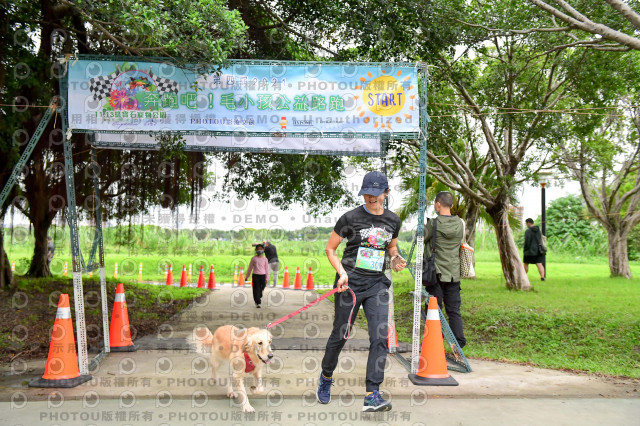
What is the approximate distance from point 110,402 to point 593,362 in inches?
231

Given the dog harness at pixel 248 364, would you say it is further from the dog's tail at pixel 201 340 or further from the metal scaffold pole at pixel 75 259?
the metal scaffold pole at pixel 75 259

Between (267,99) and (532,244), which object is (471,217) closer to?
(532,244)

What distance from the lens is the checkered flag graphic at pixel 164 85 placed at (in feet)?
21.2

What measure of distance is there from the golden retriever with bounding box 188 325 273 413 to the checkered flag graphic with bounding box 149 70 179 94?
110 inches

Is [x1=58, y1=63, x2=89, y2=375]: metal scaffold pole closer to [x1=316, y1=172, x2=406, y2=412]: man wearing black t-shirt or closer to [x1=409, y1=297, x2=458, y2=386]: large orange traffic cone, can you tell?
[x1=316, y1=172, x2=406, y2=412]: man wearing black t-shirt

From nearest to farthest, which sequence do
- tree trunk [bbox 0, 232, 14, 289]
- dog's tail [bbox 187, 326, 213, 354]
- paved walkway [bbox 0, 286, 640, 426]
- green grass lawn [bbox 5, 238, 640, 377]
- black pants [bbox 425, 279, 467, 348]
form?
paved walkway [bbox 0, 286, 640, 426] < dog's tail [bbox 187, 326, 213, 354] < black pants [bbox 425, 279, 467, 348] < green grass lawn [bbox 5, 238, 640, 377] < tree trunk [bbox 0, 232, 14, 289]

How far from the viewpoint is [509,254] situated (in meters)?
16.4

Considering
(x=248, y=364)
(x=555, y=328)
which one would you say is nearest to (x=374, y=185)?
(x=248, y=364)

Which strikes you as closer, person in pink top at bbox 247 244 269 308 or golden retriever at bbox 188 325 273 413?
golden retriever at bbox 188 325 273 413

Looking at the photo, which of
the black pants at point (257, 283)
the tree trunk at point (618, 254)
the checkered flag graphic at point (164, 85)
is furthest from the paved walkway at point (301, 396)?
the tree trunk at point (618, 254)

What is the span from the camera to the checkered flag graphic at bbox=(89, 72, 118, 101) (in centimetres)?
632

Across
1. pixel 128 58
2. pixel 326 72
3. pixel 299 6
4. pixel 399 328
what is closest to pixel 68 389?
pixel 128 58

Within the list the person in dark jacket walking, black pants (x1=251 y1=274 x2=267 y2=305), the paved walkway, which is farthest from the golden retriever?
the person in dark jacket walking

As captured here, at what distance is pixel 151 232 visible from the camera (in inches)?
625
